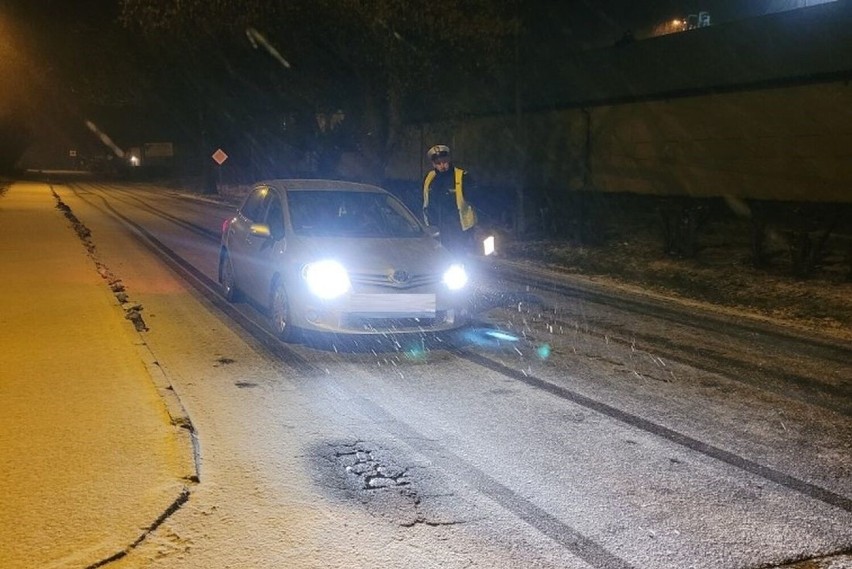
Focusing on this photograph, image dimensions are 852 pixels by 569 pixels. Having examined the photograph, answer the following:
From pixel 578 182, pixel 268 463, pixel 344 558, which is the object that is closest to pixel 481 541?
pixel 344 558

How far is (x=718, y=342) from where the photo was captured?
8.50 m

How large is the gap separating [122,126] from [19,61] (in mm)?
93255

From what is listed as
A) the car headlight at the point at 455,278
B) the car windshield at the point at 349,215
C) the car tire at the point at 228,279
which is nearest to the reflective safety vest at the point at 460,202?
the car windshield at the point at 349,215

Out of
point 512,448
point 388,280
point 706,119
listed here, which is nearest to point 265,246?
point 388,280

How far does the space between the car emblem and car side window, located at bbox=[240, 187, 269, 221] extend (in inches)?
103

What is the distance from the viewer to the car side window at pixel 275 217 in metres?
8.48

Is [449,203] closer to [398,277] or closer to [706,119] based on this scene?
[398,277]

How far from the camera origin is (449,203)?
29.8 feet

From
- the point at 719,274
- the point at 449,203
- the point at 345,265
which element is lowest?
the point at 719,274

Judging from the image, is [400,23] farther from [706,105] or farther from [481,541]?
[481,541]

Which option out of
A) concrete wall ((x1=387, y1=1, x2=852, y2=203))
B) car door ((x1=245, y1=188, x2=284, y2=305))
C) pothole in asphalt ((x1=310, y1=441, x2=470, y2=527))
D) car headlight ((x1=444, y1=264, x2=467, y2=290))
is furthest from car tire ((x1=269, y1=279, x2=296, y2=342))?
concrete wall ((x1=387, y1=1, x2=852, y2=203))

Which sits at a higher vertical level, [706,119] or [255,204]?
[706,119]

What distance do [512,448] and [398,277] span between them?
272 cm

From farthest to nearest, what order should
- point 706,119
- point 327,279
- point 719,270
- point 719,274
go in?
1. point 706,119
2. point 719,270
3. point 719,274
4. point 327,279
